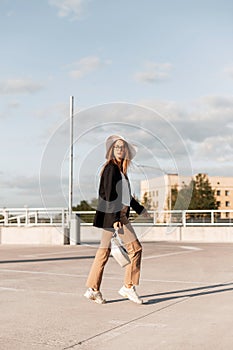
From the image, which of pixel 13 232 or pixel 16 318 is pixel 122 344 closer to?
pixel 16 318

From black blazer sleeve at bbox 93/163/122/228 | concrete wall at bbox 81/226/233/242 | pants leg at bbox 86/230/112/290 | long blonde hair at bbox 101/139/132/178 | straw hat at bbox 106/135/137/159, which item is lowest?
concrete wall at bbox 81/226/233/242

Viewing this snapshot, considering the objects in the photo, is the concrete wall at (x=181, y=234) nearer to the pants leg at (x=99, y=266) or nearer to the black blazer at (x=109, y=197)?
the pants leg at (x=99, y=266)

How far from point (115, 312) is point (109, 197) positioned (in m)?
1.28

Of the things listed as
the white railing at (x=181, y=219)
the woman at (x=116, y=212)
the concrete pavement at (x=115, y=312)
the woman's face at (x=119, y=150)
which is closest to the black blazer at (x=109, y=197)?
the woman at (x=116, y=212)

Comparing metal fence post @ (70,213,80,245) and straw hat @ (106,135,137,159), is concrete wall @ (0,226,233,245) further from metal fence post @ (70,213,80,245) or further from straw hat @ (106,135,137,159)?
straw hat @ (106,135,137,159)

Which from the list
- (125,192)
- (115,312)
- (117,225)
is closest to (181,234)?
(125,192)

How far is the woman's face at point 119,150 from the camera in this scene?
683 centimetres

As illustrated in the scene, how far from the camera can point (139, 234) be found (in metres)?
24.2

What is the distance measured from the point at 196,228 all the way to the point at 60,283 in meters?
16.6

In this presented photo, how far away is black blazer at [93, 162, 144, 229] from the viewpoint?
6.62 meters

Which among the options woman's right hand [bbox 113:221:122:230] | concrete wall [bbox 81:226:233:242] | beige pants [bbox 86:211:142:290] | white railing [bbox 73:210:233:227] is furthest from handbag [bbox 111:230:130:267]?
white railing [bbox 73:210:233:227]

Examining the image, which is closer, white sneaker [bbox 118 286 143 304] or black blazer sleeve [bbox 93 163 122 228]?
black blazer sleeve [bbox 93 163 122 228]

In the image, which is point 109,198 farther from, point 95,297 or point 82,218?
point 82,218

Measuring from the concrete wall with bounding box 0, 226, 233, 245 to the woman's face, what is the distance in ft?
48.1
